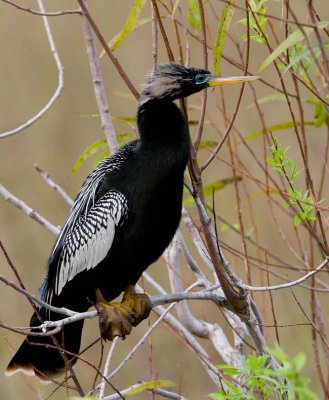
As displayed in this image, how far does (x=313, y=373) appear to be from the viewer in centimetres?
487

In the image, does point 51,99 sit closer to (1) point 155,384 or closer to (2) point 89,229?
(2) point 89,229

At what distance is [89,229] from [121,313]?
338 mm

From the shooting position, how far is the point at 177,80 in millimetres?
3207

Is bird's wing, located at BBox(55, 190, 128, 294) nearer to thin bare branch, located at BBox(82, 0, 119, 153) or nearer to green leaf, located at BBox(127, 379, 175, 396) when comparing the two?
thin bare branch, located at BBox(82, 0, 119, 153)

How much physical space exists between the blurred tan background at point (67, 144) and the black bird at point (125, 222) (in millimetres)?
1582

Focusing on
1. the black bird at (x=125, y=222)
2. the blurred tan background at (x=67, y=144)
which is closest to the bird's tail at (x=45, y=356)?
the black bird at (x=125, y=222)

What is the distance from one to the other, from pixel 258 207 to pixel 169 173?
2.64 meters

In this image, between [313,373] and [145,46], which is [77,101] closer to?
[145,46]

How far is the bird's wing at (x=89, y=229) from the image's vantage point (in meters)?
3.34

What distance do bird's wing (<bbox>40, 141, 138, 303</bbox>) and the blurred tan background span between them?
1.63 metres

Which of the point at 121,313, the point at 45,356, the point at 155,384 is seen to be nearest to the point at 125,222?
the point at 121,313

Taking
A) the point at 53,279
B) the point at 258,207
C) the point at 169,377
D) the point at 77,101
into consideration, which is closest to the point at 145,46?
the point at 77,101

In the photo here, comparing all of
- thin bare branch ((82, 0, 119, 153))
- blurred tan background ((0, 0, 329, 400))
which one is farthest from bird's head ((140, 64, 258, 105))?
blurred tan background ((0, 0, 329, 400))

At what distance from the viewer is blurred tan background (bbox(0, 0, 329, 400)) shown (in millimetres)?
5410
